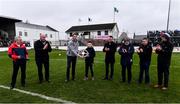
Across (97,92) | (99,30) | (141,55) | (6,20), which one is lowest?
(97,92)

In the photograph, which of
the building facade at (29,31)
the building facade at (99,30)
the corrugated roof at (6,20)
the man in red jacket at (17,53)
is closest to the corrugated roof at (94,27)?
the building facade at (99,30)

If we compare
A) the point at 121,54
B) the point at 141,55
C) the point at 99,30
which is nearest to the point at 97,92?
the point at 121,54

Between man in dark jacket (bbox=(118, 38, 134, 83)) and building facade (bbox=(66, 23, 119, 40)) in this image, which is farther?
building facade (bbox=(66, 23, 119, 40))

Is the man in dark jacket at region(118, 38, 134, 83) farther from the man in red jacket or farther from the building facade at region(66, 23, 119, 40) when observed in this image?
the building facade at region(66, 23, 119, 40)

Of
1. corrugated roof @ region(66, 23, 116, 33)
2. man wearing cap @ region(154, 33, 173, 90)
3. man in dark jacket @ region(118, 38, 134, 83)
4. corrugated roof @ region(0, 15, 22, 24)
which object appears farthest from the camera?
corrugated roof @ region(66, 23, 116, 33)

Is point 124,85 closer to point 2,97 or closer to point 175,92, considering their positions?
point 175,92

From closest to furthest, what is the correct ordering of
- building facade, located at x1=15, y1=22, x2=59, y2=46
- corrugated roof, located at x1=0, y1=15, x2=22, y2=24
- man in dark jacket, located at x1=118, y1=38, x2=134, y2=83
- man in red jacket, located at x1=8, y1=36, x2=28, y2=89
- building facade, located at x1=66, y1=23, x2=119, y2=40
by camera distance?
man in red jacket, located at x1=8, y1=36, x2=28, y2=89 < man in dark jacket, located at x1=118, y1=38, x2=134, y2=83 < corrugated roof, located at x1=0, y1=15, x2=22, y2=24 < building facade, located at x1=15, y1=22, x2=59, y2=46 < building facade, located at x1=66, y1=23, x2=119, y2=40

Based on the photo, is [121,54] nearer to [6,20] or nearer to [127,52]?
[127,52]

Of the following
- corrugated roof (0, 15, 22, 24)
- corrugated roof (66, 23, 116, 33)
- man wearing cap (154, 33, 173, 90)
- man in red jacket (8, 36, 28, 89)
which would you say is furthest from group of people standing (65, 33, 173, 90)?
corrugated roof (66, 23, 116, 33)

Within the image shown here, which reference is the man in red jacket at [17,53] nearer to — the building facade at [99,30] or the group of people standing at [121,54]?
the group of people standing at [121,54]

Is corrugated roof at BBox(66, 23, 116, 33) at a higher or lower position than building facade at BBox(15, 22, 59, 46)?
higher

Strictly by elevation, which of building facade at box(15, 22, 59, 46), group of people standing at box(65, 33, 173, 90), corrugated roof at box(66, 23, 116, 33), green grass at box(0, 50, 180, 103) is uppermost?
corrugated roof at box(66, 23, 116, 33)

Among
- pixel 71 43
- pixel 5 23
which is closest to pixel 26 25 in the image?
pixel 5 23

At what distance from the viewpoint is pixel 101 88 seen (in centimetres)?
889
